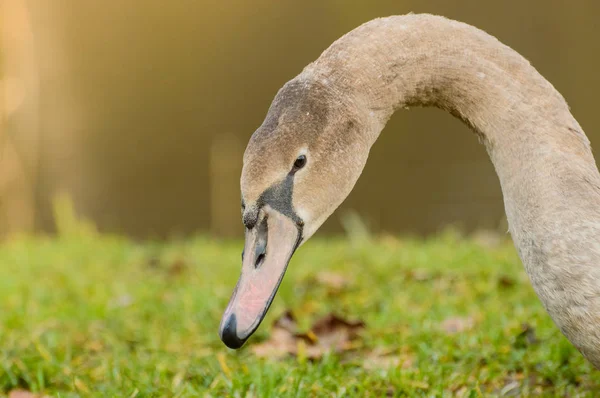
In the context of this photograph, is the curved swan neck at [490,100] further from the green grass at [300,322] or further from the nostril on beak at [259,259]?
the green grass at [300,322]

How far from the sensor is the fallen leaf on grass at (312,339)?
8.16 feet

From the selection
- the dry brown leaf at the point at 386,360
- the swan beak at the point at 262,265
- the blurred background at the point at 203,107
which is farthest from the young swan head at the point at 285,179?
the blurred background at the point at 203,107

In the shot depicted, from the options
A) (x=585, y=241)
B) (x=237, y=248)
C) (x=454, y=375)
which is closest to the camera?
(x=585, y=241)

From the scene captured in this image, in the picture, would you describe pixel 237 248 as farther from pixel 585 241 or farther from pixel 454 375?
pixel 585 241

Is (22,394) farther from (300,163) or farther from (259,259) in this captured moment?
(300,163)

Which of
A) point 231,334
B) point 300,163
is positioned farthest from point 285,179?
point 231,334

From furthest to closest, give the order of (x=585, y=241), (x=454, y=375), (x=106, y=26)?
(x=106, y=26) → (x=454, y=375) → (x=585, y=241)

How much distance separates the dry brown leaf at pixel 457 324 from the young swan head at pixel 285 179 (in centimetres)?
110

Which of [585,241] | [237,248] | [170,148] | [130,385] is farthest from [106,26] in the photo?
[585,241]

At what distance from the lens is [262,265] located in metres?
1.74

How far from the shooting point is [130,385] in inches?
86.4

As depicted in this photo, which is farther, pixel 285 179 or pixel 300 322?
pixel 300 322

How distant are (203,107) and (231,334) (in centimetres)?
599

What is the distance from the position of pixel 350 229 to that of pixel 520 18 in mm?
3005
